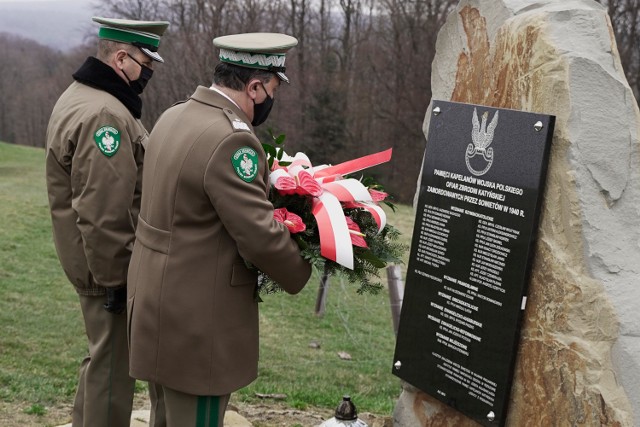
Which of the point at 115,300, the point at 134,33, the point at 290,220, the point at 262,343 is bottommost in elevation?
the point at 262,343

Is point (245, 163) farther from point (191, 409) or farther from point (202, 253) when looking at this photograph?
point (191, 409)

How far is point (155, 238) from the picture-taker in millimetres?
3359

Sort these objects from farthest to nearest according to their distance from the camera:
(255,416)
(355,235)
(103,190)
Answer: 1. (255,416)
2. (103,190)
3. (355,235)

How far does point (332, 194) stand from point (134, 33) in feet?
5.30

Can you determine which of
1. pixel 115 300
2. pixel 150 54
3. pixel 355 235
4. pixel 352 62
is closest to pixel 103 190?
pixel 115 300

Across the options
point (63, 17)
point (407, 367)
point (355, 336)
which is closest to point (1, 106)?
point (355, 336)

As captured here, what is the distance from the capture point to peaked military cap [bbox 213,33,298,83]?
10.9 ft

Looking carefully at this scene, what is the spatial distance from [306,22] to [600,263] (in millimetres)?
38239

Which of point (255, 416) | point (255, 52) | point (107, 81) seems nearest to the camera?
point (255, 52)

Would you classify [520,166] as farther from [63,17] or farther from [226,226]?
[63,17]

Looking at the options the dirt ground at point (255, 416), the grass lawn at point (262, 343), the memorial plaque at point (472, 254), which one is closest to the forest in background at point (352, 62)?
the grass lawn at point (262, 343)

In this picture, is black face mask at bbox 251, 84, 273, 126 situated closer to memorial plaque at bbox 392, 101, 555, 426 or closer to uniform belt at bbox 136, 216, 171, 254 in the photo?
uniform belt at bbox 136, 216, 171, 254

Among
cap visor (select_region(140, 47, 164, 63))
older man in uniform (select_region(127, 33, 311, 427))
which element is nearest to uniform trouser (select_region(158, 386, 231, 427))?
older man in uniform (select_region(127, 33, 311, 427))

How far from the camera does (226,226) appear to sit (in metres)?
3.20
